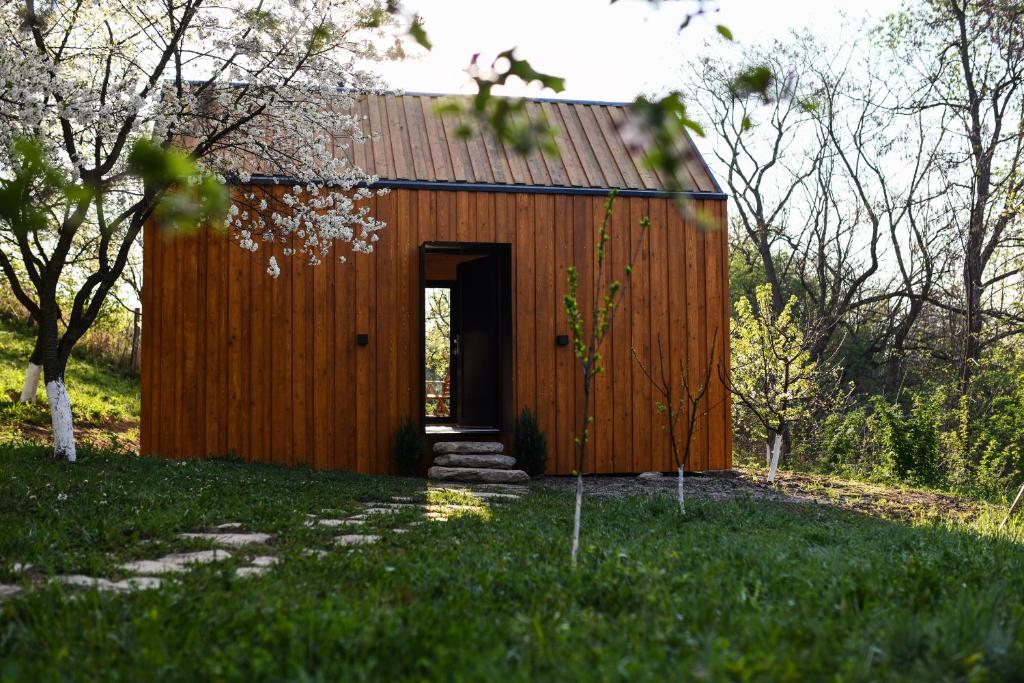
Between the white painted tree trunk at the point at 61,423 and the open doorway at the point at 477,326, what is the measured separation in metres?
3.47

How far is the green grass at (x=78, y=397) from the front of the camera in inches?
452

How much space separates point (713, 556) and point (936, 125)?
14199 millimetres

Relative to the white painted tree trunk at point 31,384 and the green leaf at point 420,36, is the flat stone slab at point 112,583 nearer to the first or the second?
the green leaf at point 420,36

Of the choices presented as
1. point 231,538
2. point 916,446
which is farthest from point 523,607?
point 916,446

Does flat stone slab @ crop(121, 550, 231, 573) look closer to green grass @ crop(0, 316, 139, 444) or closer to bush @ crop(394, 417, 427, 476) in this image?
bush @ crop(394, 417, 427, 476)

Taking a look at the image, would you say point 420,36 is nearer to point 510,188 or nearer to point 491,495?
point 491,495

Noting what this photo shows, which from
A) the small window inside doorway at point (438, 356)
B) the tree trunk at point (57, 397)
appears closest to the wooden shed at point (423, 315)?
the tree trunk at point (57, 397)

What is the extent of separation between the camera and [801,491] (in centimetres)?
896

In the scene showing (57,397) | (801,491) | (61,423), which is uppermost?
(57,397)

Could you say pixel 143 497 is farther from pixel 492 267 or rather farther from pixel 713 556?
pixel 492 267

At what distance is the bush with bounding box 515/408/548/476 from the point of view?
969 cm

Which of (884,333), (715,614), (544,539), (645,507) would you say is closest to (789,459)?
(884,333)

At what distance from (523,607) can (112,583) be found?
4.96ft

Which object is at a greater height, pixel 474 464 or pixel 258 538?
pixel 258 538
